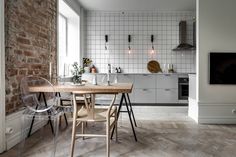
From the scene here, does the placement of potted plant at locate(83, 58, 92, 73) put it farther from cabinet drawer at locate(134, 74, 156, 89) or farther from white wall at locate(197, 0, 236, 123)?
white wall at locate(197, 0, 236, 123)

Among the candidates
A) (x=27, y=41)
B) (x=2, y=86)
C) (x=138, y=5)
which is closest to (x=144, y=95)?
(x=138, y=5)

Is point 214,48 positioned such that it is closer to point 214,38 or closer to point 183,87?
Result: point 214,38

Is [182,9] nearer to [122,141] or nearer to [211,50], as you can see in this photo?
[211,50]

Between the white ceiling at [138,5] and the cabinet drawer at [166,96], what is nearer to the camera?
the white ceiling at [138,5]

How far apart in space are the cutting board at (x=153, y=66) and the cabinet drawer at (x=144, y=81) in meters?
0.56

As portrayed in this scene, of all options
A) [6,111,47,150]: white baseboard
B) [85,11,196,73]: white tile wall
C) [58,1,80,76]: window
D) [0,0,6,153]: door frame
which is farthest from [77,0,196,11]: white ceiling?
[6,111,47,150]: white baseboard

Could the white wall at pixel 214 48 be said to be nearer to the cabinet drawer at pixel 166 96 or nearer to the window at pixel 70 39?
the cabinet drawer at pixel 166 96

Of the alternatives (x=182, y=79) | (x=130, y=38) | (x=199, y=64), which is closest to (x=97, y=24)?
(x=130, y=38)

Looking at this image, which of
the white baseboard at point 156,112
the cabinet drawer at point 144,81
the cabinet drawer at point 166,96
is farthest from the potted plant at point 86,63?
the cabinet drawer at point 166,96

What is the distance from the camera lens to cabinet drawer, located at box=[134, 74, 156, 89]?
21.3 ft

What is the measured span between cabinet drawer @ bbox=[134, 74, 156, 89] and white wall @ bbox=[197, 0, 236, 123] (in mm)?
2100

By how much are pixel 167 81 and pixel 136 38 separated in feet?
5.35

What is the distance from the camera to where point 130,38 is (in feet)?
23.2

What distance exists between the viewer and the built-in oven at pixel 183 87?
254 inches
